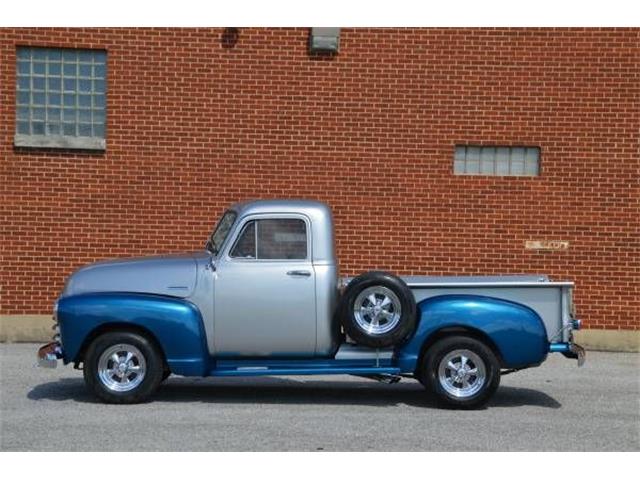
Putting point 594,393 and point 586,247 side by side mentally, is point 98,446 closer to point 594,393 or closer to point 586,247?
point 594,393

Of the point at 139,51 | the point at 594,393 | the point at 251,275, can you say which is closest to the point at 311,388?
the point at 251,275

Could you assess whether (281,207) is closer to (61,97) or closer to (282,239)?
(282,239)

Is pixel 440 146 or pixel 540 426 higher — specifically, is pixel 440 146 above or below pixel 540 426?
above

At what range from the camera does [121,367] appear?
10.6 m

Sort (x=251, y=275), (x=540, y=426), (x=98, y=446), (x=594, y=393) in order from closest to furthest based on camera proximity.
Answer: (x=98, y=446) < (x=540, y=426) < (x=251, y=275) < (x=594, y=393)

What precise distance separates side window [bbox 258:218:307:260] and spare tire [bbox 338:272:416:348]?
0.61 m

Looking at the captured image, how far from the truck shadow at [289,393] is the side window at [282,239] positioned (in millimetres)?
1427

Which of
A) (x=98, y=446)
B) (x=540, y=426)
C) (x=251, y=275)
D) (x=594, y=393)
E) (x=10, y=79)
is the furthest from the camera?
(x=10, y=79)

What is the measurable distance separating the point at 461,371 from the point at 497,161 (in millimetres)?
5661

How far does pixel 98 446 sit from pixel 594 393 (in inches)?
223

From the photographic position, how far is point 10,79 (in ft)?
50.4

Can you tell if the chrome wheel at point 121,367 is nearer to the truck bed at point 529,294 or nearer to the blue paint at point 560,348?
the truck bed at point 529,294

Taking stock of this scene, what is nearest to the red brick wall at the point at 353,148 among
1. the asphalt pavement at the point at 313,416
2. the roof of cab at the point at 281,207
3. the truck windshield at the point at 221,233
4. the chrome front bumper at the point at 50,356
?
the asphalt pavement at the point at 313,416

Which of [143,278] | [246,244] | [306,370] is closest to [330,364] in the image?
[306,370]
